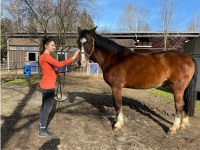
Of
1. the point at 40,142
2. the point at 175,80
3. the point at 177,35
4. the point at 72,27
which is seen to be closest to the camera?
the point at 40,142

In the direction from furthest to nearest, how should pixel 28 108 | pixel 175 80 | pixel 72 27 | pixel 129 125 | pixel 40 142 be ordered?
pixel 72 27, pixel 28 108, pixel 129 125, pixel 175 80, pixel 40 142

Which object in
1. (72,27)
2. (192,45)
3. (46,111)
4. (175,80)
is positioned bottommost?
(46,111)

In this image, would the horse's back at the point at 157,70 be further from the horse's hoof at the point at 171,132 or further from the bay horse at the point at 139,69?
the horse's hoof at the point at 171,132

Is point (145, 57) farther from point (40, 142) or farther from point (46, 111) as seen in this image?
point (40, 142)

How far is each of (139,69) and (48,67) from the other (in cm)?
198

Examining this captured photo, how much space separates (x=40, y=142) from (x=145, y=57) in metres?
2.83

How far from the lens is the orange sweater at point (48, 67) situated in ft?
10.6

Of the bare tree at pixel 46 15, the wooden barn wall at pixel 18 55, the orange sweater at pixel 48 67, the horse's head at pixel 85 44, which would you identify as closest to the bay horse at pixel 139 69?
the horse's head at pixel 85 44

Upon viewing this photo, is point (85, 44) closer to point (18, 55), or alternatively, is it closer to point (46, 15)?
point (46, 15)

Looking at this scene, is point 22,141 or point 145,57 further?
point 145,57

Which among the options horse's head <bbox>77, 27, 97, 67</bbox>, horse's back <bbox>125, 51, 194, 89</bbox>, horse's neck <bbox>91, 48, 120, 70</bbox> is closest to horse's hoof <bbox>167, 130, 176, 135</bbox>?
horse's back <bbox>125, 51, 194, 89</bbox>

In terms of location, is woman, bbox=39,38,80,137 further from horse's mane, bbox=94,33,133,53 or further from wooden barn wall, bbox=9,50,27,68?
wooden barn wall, bbox=9,50,27,68

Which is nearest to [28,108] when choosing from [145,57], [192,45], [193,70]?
[145,57]

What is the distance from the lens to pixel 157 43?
2027cm
